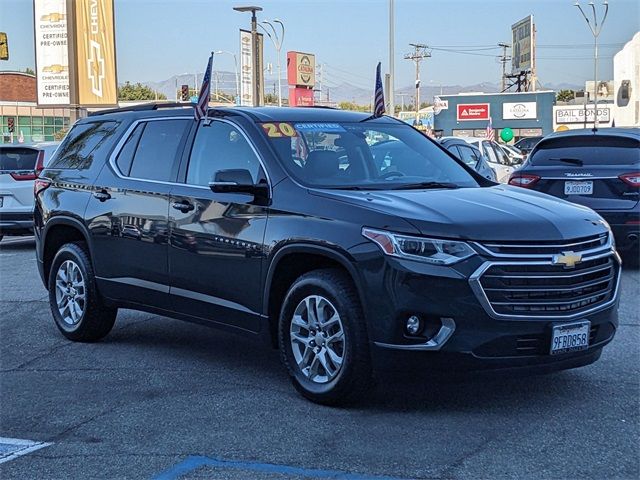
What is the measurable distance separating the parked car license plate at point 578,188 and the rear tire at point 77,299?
5905 mm

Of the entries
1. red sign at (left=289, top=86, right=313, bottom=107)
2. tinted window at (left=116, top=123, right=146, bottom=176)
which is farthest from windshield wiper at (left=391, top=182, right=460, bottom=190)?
red sign at (left=289, top=86, right=313, bottom=107)

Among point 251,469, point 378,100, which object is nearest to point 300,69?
point 378,100

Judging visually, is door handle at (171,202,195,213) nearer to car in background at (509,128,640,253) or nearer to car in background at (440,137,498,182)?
car in background at (440,137,498,182)

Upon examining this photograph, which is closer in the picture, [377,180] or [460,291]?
[460,291]

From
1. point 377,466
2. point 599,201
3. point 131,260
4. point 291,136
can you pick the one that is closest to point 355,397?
point 377,466

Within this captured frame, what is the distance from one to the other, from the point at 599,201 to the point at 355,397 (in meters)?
6.43

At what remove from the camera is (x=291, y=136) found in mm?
6371

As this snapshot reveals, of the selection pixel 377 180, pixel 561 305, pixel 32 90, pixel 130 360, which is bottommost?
pixel 130 360

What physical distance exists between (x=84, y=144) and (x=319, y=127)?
8.19ft

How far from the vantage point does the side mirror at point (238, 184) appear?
19.5 ft

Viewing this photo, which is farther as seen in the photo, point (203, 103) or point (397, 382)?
point (203, 103)

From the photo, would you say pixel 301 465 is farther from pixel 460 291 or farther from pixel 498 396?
pixel 498 396

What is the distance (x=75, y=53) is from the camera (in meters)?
37.2

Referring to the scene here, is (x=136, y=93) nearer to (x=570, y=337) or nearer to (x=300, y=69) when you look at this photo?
(x=300, y=69)
